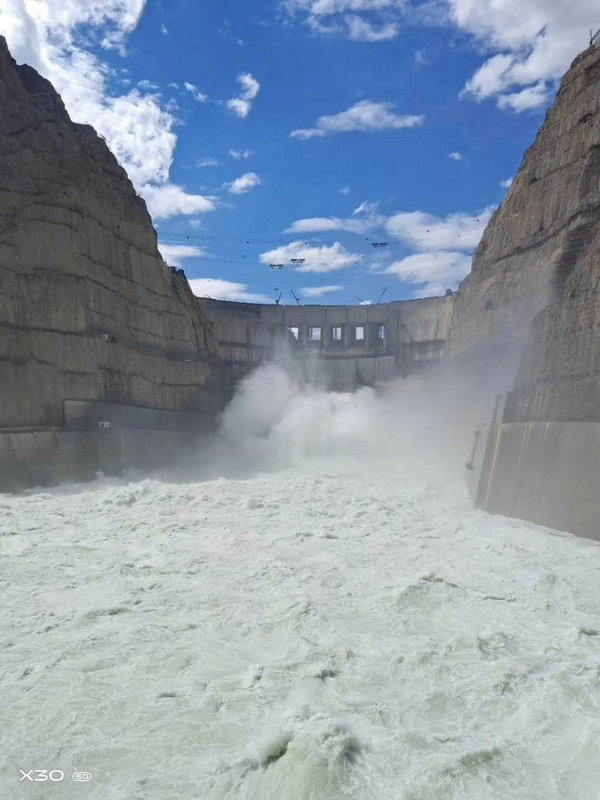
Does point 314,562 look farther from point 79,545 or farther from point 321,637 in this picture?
point 79,545

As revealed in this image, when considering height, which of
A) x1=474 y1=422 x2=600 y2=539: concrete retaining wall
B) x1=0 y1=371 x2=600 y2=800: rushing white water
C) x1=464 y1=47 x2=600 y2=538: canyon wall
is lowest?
x1=0 y1=371 x2=600 y2=800: rushing white water

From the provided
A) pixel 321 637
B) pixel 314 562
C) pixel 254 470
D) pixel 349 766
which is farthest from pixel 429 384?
pixel 349 766

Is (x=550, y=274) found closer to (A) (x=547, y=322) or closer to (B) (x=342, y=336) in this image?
(A) (x=547, y=322)

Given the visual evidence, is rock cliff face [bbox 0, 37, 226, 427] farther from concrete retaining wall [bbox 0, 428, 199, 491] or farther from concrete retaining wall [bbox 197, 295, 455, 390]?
concrete retaining wall [bbox 197, 295, 455, 390]

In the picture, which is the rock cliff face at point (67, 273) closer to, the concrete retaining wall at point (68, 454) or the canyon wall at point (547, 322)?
the concrete retaining wall at point (68, 454)

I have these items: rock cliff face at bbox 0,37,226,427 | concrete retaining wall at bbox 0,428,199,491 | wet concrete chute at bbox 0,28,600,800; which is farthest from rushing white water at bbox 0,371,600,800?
rock cliff face at bbox 0,37,226,427
